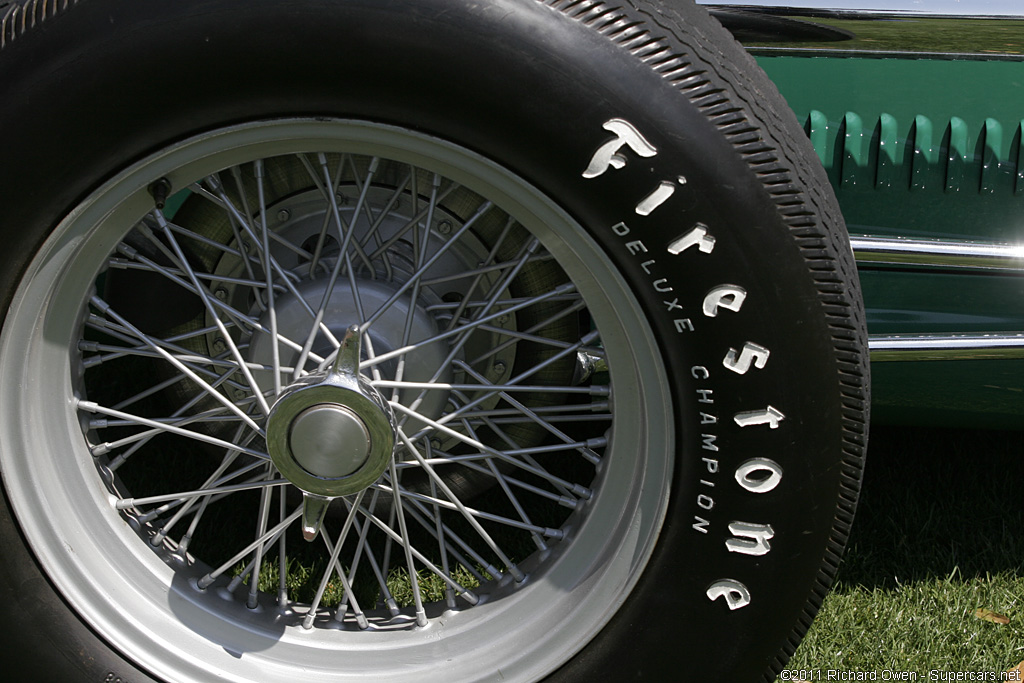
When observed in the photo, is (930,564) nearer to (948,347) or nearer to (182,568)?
(948,347)

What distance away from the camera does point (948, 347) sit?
1652 millimetres

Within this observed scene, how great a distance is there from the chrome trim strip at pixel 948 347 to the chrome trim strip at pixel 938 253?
0.13 metres

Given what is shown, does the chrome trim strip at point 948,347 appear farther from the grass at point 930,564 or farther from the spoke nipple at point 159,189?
the spoke nipple at point 159,189

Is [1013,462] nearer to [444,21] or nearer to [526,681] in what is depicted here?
[526,681]

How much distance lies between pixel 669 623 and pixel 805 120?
948 mm

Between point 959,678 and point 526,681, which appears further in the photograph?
point 959,678

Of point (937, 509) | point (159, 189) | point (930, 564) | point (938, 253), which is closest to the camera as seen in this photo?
point (159, 189)

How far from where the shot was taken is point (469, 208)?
1699mm

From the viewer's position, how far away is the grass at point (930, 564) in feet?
6.12

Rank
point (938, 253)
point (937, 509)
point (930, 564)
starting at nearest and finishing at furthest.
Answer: point (938, 253)
point (930, 564)
point (937, 509)

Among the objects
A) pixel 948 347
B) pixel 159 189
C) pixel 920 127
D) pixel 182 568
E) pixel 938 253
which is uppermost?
pixel 159 189

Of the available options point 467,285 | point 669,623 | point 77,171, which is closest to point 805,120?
point 467,285

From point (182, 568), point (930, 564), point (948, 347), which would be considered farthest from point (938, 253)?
point (182, 568)

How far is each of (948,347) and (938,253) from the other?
7.0 inches
